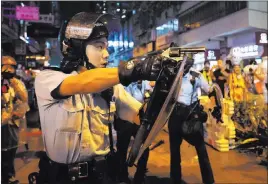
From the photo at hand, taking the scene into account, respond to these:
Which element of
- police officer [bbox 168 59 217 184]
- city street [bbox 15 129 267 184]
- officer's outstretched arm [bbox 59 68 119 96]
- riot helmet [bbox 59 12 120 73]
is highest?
riot helmet [bbox 59 12 120 73]

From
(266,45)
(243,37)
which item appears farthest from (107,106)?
(243,37)

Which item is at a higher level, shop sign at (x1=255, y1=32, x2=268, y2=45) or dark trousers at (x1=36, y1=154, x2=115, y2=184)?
shop sign at (x1=255, y1=32, x2=268, y2=45)

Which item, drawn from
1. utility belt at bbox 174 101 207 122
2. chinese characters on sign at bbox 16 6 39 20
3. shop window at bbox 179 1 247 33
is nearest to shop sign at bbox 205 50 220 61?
shop window at bbox 179 1 247 33

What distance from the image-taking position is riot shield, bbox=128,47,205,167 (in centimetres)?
145

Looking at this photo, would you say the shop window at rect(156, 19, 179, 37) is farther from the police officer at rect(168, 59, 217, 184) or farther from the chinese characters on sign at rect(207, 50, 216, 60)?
the police officer at rect(168, 59, 217, 184)

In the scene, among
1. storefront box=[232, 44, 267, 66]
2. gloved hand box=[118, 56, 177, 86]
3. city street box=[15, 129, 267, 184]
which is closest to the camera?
gloved hand box=[118, 56, 177, 86]

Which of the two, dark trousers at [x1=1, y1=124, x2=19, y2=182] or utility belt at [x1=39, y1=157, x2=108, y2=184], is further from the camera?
dark trousers at [x1=1, y1=124, x2=19, y2=182]

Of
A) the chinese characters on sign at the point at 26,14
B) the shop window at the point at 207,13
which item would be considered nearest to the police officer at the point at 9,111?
the chinese characters on sign at the point at 26,14

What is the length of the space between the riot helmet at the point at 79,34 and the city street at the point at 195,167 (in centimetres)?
274

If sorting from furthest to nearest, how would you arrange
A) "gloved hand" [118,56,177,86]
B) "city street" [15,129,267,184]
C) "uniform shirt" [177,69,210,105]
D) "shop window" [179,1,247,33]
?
"shop window" [179,1,247,33] < "city street" [15,129,267,184] < "uniform shirt" [177,69,210,105] < "gloved hand" [118,56,177,86]

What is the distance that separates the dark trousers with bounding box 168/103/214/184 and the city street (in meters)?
0.25

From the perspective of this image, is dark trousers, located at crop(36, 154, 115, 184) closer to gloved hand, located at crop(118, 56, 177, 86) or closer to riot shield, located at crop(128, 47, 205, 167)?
riot shield, located at crop(128, 47, 205, 167)

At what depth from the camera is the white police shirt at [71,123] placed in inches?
68.9

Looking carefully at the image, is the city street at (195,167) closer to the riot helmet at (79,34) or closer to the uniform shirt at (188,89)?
the uniform shirt at (188,89)
